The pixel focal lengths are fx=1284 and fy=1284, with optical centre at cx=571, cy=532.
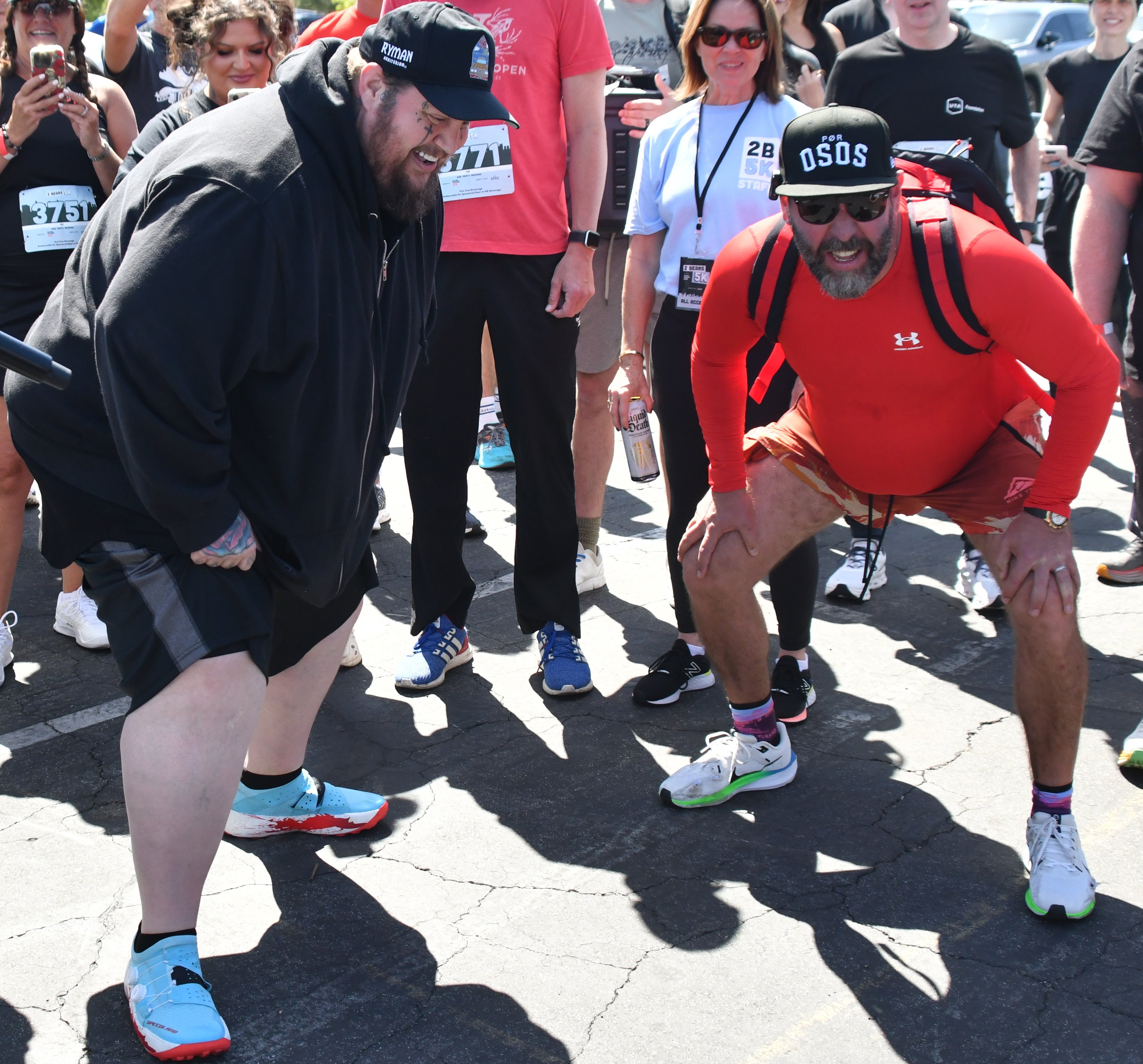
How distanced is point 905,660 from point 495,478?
2.65 m

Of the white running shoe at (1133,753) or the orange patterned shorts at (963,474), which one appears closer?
the orange patterned shorts at (963,474)

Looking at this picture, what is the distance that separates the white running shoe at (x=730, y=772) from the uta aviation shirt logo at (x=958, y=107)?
110 inches

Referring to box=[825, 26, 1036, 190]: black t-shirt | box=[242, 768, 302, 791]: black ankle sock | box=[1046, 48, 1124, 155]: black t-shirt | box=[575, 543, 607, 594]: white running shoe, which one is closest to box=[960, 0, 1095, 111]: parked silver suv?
box=[1046, 48, 1124, 155]: black t-shirt

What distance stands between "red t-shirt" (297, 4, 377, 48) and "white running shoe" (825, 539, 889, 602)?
104 inches

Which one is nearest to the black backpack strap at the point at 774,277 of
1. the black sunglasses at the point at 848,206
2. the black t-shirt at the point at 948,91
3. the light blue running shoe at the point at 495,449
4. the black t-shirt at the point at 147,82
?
the black sunglasses at the point at 848,206

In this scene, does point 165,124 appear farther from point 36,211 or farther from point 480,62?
point 480,62

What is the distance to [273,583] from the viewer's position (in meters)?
2.73

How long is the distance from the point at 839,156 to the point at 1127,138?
151cm

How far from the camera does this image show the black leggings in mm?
3951

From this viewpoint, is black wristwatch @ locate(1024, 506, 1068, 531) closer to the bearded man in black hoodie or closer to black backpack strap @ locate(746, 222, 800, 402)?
black backpack strap @ locate(746, 222, 800, 402)

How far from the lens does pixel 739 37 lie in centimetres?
380

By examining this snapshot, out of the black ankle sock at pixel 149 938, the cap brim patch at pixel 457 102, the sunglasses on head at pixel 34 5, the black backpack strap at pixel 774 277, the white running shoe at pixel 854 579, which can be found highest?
the cap brim patch at pixel 457 102

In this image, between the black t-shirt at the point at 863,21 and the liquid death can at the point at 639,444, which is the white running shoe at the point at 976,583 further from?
the black t-shirt at the point at 863,21

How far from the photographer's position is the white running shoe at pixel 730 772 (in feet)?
11.1
